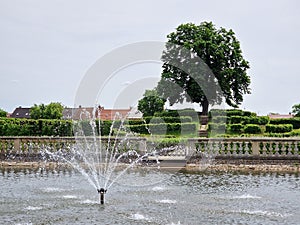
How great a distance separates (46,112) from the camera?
244 feet

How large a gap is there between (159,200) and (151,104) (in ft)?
128

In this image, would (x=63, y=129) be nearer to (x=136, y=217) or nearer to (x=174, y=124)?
(x=174, y=124)

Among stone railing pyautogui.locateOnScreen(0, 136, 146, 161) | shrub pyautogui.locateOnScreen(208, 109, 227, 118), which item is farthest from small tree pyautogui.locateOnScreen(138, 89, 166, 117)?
stone railing pyautogui.locateOnScreen(0, 136, 146, 161)

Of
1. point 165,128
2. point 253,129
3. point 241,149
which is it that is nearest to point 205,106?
point 165,128

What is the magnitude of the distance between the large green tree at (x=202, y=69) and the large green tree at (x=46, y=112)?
106 ft

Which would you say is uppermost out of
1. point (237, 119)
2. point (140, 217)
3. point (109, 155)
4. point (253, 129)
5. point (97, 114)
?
point (97, 114)

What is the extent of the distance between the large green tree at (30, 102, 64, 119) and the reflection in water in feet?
183

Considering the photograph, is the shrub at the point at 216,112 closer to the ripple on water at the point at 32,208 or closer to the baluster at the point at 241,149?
the baluster at the point at 241,149

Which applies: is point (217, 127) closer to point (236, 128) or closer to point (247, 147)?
point (236, 128)

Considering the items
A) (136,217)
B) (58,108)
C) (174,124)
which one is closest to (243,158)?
(136,217)

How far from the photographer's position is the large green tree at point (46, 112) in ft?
241

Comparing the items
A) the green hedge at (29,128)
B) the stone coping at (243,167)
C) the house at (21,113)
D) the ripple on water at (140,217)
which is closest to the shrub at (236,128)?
the green hedge at (29,128)

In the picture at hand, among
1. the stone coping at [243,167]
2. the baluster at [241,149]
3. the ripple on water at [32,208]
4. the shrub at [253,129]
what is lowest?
the ripple on water at [32,208]

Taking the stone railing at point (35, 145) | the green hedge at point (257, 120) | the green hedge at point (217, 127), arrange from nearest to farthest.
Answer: the stone railing at point (35, 145)
the green hedge at point (217, 127)
the green hedge at point (257, 120)
